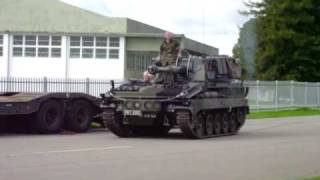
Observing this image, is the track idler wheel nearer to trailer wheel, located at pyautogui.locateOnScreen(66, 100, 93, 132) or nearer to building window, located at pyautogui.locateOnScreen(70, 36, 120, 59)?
trailer wheel, located at pyautogui.locateOnScreen(66, 100, 93, 132)

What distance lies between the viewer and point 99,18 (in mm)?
60469

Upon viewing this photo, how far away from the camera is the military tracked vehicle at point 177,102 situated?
72.5ft

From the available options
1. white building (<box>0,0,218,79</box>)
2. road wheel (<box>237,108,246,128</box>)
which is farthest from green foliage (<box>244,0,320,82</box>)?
road wheel (<box>237,108,246,128</box>)

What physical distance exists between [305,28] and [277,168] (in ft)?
157

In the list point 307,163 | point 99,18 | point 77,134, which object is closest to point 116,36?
point 99,18

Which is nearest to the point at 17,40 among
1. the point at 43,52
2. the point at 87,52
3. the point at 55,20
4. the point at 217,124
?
the point at 43,52

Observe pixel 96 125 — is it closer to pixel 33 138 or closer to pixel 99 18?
pixel 33 138

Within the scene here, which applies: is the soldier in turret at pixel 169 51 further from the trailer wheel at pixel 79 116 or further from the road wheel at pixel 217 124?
the trailer wheel at pixel 79 116

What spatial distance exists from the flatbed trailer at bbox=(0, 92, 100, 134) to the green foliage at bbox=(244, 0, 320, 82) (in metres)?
36.3

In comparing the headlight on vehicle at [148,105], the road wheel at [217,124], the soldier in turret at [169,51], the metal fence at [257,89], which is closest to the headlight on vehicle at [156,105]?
the headlight on vehicle at [148,105]

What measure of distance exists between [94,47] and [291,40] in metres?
14.9

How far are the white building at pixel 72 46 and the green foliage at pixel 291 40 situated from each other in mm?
6248

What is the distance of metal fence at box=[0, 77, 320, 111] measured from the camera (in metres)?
36.0

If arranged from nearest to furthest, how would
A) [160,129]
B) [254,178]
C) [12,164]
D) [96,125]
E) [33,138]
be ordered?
[254,178], [12,164], [33,138], [160,129], [96,125]
